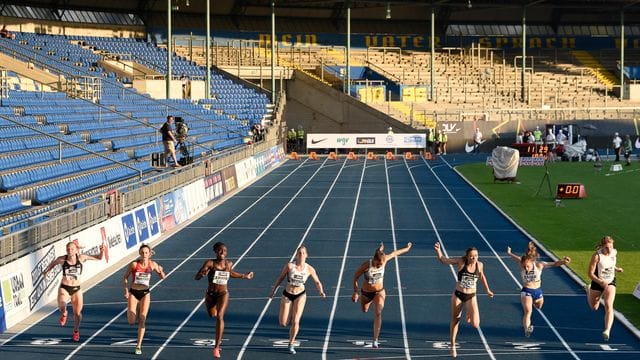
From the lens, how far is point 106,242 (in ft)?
78.7

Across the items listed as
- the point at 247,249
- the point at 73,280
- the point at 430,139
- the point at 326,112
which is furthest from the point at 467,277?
the point at 326,112

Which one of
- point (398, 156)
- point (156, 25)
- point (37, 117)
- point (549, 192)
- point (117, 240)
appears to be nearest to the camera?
point (117, 240)

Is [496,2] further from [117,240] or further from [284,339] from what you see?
[284,339]

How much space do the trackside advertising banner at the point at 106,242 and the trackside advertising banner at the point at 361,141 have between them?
1050 inches

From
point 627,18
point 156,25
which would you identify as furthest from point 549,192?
point 627,18

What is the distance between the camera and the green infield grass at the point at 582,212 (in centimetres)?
2419

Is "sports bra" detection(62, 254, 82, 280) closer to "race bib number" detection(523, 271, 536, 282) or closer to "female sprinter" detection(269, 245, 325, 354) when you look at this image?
"female sprinter" detection(269, 245, 325, 354)

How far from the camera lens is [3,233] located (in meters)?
19.0

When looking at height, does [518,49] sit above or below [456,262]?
above

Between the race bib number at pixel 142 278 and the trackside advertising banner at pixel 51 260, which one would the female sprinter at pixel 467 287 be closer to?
the race bib number at pixel 142 278

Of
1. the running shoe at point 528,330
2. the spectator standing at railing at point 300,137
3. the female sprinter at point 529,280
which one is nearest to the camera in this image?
the female sprinter at point 529,280

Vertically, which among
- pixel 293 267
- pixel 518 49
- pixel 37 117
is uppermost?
pixel 518 49

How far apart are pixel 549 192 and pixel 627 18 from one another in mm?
59816

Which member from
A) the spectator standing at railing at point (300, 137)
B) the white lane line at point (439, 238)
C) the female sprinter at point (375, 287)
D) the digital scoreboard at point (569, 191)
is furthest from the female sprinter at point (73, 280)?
the spectator standing at railing at point (300, 137)
